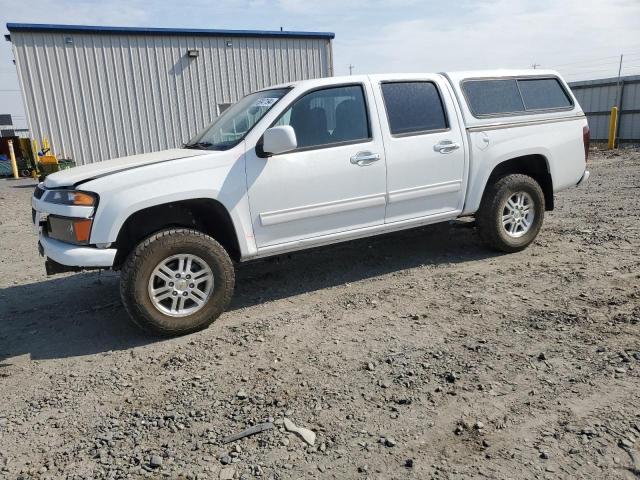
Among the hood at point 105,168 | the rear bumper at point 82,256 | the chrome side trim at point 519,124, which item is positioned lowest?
the rear bumper at point 82,256

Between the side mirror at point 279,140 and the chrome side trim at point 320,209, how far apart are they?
1.77 ft

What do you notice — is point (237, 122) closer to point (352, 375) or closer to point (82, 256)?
point (82, 256)

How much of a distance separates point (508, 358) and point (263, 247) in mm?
2115

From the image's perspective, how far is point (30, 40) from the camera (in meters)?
14.1

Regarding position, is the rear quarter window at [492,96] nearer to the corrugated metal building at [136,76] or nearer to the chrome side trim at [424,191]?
the chrome side trim at [424,191]

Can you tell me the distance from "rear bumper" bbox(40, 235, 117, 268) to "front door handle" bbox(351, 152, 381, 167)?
2139 mm

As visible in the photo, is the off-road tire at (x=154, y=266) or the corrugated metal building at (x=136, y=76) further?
the corrugated metal building at (x=136, y=76)

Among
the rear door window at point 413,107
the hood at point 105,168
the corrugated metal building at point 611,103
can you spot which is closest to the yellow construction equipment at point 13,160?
the hood at point 105,168

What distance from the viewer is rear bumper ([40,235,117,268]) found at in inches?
147

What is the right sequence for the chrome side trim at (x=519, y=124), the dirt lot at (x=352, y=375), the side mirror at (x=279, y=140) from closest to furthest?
the dirt lot at (x=352, y=375) → the side mirror at (x=279, y=140) → the chrome side trim at (x=519, y=124)

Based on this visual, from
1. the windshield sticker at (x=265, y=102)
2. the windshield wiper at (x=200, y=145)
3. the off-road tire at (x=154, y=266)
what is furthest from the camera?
the windshield wiper at (x=200, y=145)

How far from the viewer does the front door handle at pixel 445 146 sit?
502 centimetres

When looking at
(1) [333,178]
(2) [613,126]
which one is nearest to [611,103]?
(2) [613,126]

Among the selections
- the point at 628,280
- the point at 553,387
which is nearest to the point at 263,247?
the point at 553,387
